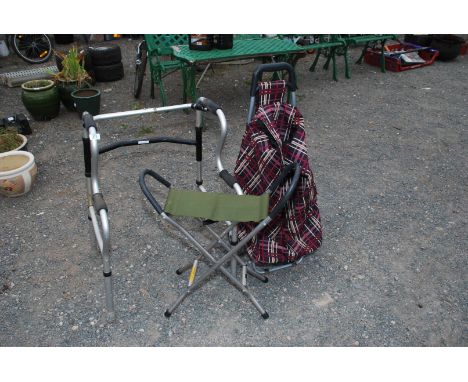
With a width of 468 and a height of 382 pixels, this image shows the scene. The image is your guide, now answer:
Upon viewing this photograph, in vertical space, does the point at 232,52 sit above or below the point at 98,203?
above

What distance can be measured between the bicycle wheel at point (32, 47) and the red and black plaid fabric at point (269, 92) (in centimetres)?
575

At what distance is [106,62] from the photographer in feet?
20.0

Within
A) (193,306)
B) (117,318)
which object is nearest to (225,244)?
(193,306)

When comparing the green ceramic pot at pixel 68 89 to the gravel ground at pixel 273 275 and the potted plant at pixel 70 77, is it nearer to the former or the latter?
the potted plant at pixel 70 77

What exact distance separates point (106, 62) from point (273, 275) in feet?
15.5

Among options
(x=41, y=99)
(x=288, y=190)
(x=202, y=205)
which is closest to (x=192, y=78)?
(x=41, y=99)

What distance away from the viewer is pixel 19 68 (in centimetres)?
676

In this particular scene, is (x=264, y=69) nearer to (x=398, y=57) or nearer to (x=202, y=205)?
(x=202, y=205)

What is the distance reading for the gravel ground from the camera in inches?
94.9

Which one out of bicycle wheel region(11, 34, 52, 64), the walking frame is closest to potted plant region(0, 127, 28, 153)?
the walking frame

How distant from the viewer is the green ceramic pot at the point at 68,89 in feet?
16.3

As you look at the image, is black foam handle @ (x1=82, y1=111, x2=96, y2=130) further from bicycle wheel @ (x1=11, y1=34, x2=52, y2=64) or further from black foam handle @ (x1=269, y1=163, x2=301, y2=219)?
bicycle wheel @ (x1=11, y1=34, x2=52, y2=64)

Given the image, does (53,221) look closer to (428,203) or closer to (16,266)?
(16,266)

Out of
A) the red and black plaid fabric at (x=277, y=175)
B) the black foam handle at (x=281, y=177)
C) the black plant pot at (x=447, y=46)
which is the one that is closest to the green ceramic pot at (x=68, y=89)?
the red and black plaid fabric at (x=277, y=175)
